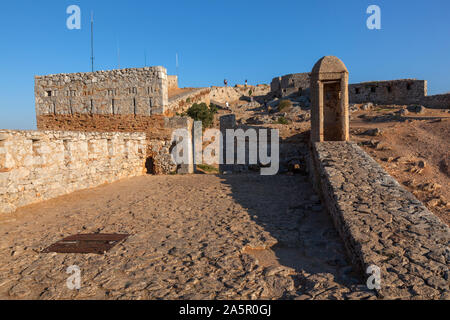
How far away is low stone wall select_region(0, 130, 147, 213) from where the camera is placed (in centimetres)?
601

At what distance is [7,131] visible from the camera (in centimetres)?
602

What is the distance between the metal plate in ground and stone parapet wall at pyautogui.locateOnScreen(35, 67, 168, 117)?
6976 mm

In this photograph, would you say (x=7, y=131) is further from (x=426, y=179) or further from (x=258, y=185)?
(x=426, y=179)

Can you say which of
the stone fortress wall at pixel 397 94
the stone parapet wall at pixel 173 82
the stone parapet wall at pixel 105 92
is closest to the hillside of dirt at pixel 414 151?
the stone parapet wall at pixel 105 92

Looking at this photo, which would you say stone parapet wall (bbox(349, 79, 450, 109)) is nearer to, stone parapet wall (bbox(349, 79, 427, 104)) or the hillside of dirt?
stone parapet wall (bbox(349, 79, 427, 104))

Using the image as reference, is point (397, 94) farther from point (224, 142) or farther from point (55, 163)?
point (55, 163)

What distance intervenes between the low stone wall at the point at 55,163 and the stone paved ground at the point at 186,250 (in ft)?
1.33

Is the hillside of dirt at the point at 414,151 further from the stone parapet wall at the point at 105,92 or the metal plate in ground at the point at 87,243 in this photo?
the metal plate in ground at the point at 87,243

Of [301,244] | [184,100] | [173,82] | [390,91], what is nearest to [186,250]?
[301,244]

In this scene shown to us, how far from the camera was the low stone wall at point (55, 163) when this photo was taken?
19.7 ft

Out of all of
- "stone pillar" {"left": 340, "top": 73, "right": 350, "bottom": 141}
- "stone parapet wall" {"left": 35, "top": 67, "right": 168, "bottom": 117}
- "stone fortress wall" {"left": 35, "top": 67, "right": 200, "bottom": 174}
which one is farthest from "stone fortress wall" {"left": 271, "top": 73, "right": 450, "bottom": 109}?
"stone parapet wall" {"left": 35, "top": 67, "right": 168, "bottom": 117}

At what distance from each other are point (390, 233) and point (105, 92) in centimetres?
1075

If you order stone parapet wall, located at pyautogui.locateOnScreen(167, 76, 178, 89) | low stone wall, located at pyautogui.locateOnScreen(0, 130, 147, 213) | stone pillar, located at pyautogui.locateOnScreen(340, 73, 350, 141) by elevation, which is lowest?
low stone wall, located at pyautogui.locateOnScreen(0, 130, 147, 213)
